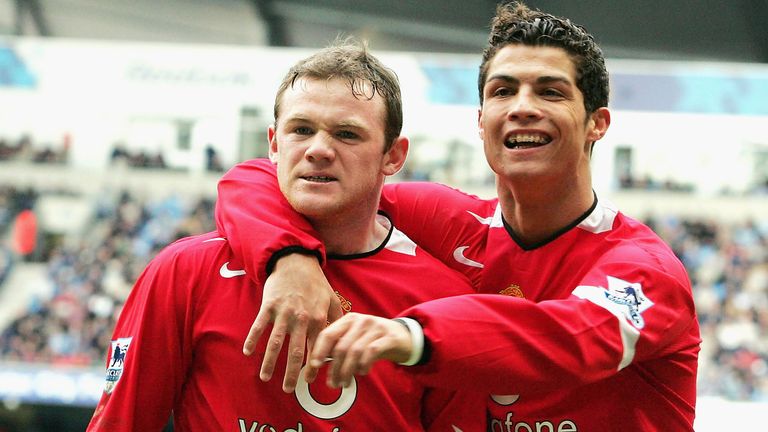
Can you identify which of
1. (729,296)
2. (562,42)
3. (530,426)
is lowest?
(729,296)

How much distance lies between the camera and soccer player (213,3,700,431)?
67.2 inches

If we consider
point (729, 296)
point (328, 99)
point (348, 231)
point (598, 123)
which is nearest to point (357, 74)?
point (328, 99)

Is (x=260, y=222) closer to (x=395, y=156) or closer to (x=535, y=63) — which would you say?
(x=395, y=156)

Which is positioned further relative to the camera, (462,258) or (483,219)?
(483,219)

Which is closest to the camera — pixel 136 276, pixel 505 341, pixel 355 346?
pixel 355 346

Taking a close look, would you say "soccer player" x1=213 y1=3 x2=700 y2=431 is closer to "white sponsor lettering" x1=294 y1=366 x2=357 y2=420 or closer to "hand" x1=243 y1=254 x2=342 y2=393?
"hand" x1=243 y1=254 x2=342 y2=393

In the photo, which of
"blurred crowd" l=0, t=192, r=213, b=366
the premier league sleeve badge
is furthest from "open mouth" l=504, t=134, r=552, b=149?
"blurred crowd" l=0, t=192, r=213, b=366

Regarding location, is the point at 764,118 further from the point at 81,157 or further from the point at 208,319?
the point at 208,319

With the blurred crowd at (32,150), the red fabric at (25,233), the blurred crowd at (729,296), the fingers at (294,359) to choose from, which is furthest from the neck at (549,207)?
the blurred crowd at (32,150)

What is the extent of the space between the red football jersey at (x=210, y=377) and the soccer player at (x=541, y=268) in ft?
0.40

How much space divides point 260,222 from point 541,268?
712mm

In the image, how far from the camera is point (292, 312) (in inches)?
71.2

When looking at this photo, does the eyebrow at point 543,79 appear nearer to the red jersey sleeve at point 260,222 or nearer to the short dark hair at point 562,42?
the short dark hair at point 562,42

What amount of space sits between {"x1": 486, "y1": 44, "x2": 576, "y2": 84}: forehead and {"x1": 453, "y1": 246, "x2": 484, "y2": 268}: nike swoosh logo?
0.46 m
